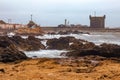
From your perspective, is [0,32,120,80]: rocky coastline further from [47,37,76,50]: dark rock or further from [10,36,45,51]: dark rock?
[47,37,76,50]: dark rock

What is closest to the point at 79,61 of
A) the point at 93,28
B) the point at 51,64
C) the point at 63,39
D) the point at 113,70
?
the point at 51,64

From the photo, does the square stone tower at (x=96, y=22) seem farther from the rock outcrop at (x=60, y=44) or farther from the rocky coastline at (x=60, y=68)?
the rocky coastline at (x=60, y=68)

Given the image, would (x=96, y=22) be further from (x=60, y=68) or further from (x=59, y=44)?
(x=60, y=68)

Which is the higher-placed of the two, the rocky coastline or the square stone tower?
the rocky coastline

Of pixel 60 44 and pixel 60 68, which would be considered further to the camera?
pixel 60 44

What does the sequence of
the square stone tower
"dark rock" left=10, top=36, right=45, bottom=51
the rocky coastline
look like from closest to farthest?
the rocky coastline < "dark rock" left=10, top=36, right=45, bottom=51 < the square stone tower

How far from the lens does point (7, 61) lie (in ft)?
60.5

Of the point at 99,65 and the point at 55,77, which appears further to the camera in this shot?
the point at 99,65

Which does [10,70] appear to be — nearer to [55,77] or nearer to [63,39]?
[55,77]

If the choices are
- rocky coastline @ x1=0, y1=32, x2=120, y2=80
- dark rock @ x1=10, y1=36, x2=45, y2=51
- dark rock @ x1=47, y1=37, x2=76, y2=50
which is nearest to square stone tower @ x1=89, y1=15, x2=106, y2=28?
dark rock @ x1=47, y1=37, x2=76, y2=50

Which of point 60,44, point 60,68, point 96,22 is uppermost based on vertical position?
point 60,68

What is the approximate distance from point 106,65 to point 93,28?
78481 mm

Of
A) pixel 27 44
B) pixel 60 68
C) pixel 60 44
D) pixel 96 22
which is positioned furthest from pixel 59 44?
pixel 96 22

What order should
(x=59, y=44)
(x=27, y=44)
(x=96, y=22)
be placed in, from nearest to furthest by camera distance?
(x=27, y=44) < (x=59, y=44) < (x=96, y=22)
